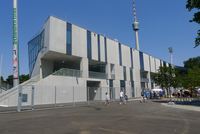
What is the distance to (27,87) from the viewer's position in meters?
25.5

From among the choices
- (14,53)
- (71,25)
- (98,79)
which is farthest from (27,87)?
(98,79)

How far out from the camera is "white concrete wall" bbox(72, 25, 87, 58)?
44.1m

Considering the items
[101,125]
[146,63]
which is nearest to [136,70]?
[146,63]

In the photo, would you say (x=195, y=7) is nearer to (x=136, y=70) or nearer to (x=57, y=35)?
(x=57, y=35)

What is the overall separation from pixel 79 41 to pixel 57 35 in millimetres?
5248

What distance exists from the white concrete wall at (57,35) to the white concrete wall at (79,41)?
2.33 metres

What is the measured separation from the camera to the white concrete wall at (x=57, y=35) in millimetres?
39841

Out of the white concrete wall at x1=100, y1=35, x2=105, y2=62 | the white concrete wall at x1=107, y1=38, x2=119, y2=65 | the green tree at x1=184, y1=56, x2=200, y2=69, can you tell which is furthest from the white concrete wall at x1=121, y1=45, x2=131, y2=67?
the green tree at x1=184, y1=56, x2=200, y2=69

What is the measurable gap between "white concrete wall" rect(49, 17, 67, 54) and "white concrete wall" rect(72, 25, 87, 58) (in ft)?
7.65

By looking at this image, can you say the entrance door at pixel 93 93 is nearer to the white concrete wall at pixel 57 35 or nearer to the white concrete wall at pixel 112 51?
the white concrete wall at pixel 57 35

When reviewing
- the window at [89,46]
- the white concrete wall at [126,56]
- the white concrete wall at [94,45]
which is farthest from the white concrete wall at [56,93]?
the white concrete wall at [126,56]

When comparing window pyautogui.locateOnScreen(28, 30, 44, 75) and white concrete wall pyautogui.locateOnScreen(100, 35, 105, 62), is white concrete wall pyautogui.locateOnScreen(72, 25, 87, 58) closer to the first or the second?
white concrete wall pyautogui.locateOnScreen(100, 35, 105, 62)

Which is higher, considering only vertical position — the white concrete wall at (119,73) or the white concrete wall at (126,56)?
the white concrete wall at (126,56)

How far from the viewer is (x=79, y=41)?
45281 mm
